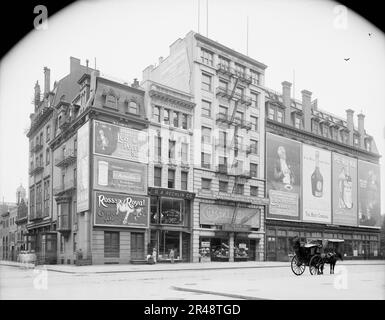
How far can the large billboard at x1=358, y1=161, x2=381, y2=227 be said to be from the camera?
6512 cm

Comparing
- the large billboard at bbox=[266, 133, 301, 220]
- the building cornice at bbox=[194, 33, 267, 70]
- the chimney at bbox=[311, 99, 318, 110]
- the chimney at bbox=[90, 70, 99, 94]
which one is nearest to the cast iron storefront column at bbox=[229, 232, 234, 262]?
the large billboard at bbox=[266, 133, 301, 220]

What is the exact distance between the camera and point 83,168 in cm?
3878

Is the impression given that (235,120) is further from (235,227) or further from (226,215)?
(235,227)


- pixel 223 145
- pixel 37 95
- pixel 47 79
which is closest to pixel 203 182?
pixel 223 145

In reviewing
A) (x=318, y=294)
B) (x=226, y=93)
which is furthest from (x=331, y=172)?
(x=318, y=294)

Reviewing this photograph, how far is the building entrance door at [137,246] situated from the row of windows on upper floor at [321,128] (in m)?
22.9

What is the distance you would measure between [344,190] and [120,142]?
35.3 m

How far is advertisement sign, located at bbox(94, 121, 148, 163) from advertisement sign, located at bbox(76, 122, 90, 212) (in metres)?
0.97

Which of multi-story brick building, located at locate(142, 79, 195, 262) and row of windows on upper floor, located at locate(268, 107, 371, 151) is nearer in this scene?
multi-story brick building, located at locate(142, 79, 195, 262)

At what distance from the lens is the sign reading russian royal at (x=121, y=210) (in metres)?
37.2

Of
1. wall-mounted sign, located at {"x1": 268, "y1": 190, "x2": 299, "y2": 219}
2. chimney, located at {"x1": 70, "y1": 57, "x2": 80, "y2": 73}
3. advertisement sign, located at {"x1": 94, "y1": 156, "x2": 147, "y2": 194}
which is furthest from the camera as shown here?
wall-mounted sign, located at {"x1": 268, "y1": 190, "x2": 299, "y2": 219}

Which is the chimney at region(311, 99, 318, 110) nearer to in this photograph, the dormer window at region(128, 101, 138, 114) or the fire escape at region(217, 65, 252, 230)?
the fire escape at region(217, 65, 252, 230)

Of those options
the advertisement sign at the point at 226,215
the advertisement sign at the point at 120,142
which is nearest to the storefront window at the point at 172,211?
the advertisement sign at the point at 226,215

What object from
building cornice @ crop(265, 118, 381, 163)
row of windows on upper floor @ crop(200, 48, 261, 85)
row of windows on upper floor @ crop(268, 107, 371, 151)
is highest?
row of windows on upper floor @ crop(200, 48, 261, 85)
